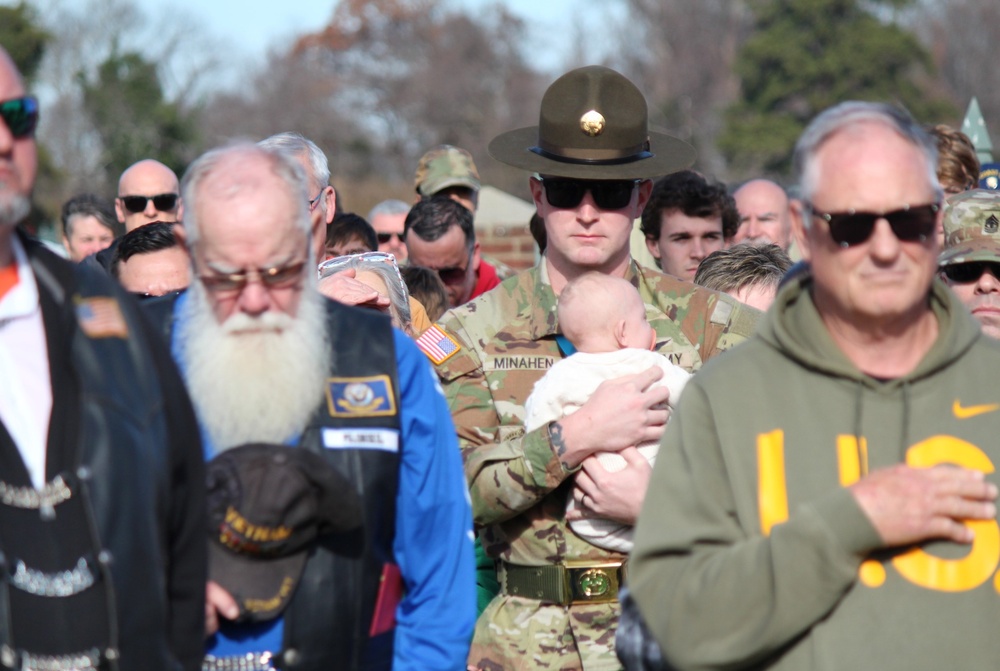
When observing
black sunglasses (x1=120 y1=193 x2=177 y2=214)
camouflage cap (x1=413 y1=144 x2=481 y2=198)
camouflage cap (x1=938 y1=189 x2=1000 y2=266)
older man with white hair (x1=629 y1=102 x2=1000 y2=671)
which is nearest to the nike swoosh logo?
older man with white hair (x1=629 y1=102 x2=1000 y2=671)

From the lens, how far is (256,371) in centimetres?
320

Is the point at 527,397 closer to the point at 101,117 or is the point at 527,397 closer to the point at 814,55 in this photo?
the point at 101,117

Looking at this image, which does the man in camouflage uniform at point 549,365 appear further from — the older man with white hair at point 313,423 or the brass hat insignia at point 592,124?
the older man with white hair at point 313,423

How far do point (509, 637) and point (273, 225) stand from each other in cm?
157

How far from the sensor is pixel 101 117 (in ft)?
120

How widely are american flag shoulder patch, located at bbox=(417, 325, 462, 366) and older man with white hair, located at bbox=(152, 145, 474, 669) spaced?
0.88 m

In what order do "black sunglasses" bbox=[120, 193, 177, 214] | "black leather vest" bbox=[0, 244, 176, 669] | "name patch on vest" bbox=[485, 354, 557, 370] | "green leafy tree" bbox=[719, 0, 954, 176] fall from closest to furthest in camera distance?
"black leather vest" bbox=[0, 244, 176, 669], "name patch on vest" bbox=[485, 354, 557, 370], "black sunglasses" bbox=[120, 193, 177, 214], "green leafy tree" bbox=[719, 0, 954, 176]

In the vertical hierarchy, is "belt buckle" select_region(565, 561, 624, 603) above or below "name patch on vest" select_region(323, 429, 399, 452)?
below

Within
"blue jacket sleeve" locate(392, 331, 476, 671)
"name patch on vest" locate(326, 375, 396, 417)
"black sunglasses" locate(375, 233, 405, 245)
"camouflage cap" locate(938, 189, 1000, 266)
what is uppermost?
"black sunglasses" locate(375, 233, 405, 245)

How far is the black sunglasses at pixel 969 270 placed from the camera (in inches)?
189

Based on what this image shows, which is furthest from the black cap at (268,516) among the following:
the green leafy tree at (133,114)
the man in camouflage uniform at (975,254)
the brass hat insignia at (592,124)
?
the green leafy tree at (133,114)

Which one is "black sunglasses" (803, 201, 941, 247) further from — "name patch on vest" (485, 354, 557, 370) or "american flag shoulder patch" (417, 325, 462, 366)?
"american flag shoulder patch" (417, 325, 462, 366)

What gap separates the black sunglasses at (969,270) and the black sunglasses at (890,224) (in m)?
2.16

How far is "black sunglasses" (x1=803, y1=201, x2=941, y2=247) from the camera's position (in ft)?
9.01
